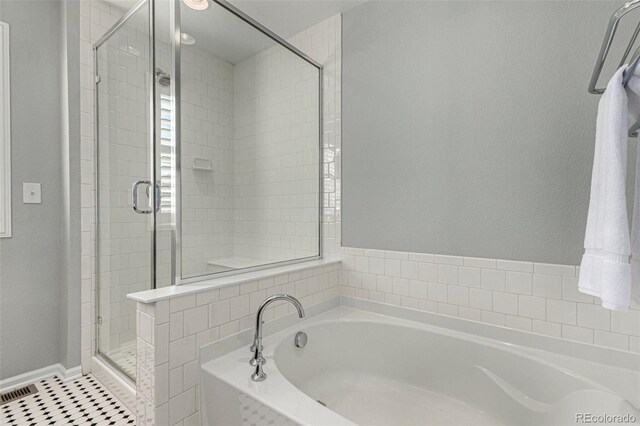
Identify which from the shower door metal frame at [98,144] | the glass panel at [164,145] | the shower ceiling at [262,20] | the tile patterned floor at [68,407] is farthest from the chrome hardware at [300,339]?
the shower ceiling at [262,20]

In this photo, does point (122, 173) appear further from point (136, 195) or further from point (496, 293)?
point (496, 293)

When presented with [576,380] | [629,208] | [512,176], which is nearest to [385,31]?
[512,176]

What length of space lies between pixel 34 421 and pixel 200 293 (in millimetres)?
1221

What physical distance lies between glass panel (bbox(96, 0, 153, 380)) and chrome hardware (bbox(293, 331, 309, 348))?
2.86 ft

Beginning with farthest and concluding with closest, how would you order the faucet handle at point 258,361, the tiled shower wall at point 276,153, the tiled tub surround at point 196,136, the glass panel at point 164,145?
the tiled shower wall at point 276,153
the tiled tub surround at point 196,136
the glass panel at point 164,145
the faucet handle at point 258,361

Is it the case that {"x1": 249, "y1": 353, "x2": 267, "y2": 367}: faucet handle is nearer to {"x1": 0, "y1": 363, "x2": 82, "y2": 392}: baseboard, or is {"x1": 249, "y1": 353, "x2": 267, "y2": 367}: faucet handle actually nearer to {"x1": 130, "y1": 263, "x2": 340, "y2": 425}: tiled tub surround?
{"x1": 130, "y1": 263, "x2": 340, "y2": 425}: tiled tub surround

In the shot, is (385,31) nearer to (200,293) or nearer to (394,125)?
(394,125)

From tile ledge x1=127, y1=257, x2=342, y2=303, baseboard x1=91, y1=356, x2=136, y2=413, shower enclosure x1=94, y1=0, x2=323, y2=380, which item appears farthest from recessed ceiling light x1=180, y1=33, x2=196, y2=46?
baseboard x1=91, y1=356, x2=136, y2=413

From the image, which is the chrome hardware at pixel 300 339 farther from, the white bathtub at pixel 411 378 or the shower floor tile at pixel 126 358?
the shower floor tile at pixel 126 358

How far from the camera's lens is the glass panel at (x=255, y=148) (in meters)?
1.93

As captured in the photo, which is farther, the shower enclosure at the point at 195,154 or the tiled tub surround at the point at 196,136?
the tiled tub surround at the point at 196,136

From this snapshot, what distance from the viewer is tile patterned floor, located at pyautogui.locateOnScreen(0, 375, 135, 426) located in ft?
5.25

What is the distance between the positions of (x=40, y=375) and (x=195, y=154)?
176 cm

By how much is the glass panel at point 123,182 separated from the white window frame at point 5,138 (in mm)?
439
